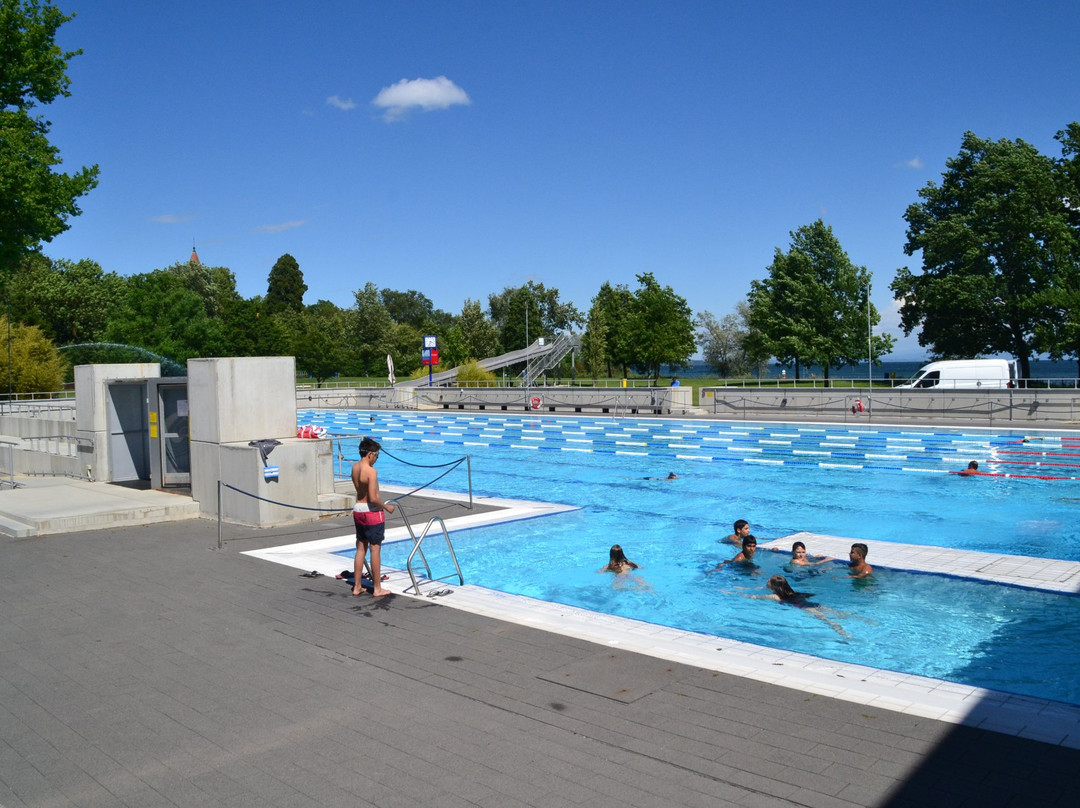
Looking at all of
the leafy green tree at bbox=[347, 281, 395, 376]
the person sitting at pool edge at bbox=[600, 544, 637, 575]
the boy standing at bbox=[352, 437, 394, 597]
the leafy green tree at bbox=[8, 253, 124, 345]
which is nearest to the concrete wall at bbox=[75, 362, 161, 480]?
the boy standing at bbox=[352, 437, 394, 597]

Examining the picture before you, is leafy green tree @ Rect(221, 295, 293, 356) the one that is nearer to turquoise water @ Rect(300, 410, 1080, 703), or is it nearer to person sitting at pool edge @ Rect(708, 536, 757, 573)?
turquoise water @ Rect(300, 410, 1080, 703)

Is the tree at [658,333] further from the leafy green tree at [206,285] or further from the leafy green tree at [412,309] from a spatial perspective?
the leafy green tree at [412,309]

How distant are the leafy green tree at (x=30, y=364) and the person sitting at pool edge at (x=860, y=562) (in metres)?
40.1

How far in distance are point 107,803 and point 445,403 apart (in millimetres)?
41306

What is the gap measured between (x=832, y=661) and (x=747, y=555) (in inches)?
185

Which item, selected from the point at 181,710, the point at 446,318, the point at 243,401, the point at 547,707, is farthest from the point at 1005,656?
the point at 446,318

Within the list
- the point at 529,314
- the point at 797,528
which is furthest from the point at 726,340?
the point at 797,528

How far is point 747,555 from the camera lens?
35.8ft

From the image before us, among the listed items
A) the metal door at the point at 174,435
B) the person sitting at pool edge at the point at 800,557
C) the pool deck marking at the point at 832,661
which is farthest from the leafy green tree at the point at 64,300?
the person sitting at pool edge at the point at 800,557

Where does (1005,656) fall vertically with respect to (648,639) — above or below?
below

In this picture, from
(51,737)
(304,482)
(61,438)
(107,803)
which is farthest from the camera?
(61,438)

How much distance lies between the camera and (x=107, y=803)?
13.5ft

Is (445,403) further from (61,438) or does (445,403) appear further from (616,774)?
(616,774)

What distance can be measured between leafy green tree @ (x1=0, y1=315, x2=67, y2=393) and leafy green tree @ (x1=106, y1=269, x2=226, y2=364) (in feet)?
33.9
